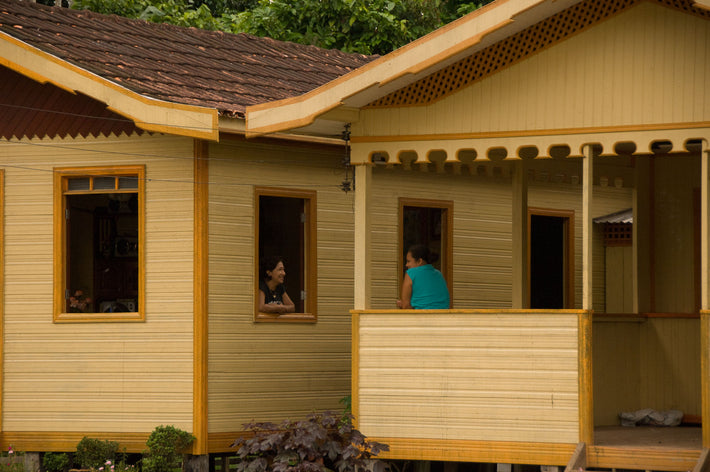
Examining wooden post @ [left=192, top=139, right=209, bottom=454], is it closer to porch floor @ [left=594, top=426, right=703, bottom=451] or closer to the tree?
porch floor @ [left=594, top=426, right=703, bottom=451]

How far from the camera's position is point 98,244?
15930 mm

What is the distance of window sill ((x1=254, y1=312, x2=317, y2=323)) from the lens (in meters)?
13.8

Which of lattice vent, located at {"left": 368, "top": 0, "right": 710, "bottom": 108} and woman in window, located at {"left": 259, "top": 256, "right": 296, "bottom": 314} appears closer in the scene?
lattice vent, located at {"left": 368, "top": 0, "right": 710, "bottom": 108}

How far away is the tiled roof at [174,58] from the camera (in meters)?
13.4

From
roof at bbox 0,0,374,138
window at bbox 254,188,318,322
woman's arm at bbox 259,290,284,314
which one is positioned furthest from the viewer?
window at bbox 254,188,318,322

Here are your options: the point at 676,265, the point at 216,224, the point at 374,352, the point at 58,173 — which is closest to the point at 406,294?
the point at 374,352

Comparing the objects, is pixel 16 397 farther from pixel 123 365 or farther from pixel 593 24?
pixel 593 24

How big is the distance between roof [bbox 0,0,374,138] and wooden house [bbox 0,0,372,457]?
0.13ft

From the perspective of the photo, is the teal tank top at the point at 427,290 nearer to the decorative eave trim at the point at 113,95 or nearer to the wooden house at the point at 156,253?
the wooden house at the point at 156,253

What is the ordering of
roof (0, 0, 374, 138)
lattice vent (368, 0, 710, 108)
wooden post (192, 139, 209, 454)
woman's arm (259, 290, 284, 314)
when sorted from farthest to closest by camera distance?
woman's arm (259, 290, 284, 314) → wooden post (192, 139, 209, 454) → roof (0, 0, 374, 138) → lattice vent (368, 0, 710, 108)

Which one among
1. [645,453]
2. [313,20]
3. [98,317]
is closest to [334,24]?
[313,20]

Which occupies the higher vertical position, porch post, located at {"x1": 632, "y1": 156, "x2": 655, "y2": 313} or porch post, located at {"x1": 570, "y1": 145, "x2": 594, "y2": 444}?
porch post, located at {"x1": 632, "y1": 156, "x2": 655, "y2": 313}

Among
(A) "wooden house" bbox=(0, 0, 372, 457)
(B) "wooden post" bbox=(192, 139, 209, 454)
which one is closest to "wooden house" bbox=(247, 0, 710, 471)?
(B) "wooden post" bbox=(192, 139, 209, 454)

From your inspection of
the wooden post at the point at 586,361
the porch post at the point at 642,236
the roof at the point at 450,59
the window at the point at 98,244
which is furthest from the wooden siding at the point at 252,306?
the wooden post at the point at 586,361
